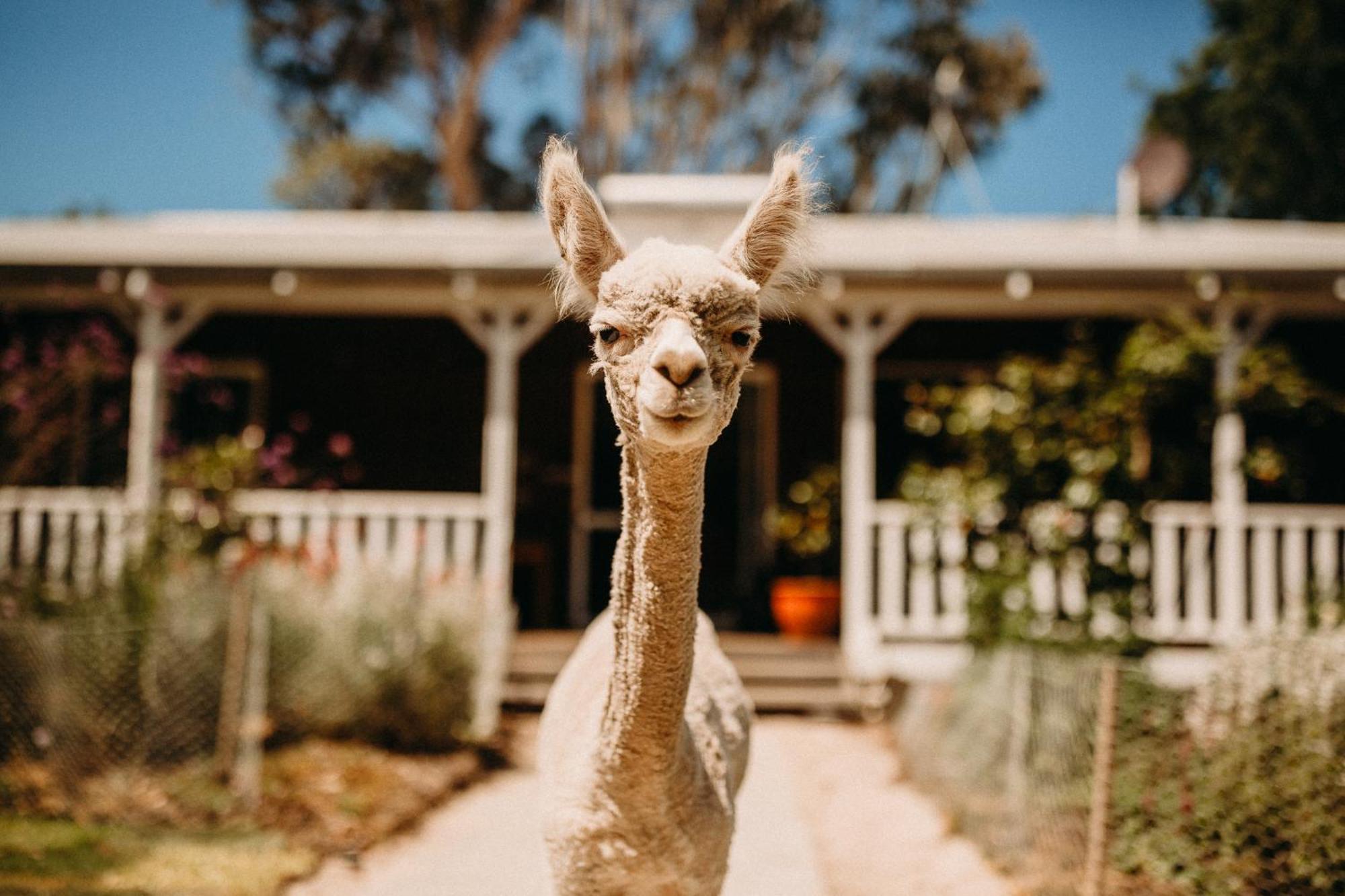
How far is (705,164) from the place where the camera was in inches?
874

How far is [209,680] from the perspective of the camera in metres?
6.42

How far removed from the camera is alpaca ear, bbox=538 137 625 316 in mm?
2240

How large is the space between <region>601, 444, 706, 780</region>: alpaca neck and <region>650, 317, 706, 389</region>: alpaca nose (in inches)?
10.5

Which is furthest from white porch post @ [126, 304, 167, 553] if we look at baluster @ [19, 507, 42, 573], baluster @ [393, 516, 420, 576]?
baluster @ [393, 516, 420, 576]

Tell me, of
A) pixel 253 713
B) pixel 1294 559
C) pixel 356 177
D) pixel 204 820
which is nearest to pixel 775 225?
pixel 204 820

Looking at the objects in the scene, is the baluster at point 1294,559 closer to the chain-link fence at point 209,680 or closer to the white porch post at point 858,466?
the white porch post at point 858,466

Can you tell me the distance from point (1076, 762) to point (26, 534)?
7911 mm

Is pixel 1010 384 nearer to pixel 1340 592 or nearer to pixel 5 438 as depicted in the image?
pixel 1340 592

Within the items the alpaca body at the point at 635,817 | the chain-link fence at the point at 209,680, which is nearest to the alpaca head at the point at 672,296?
the alpaca body at the point at 635,817

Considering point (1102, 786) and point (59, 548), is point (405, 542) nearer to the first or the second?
point (59, 548)

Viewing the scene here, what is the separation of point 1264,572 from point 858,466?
3472 millimetres

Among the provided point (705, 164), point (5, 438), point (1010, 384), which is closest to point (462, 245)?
point (5, 438)

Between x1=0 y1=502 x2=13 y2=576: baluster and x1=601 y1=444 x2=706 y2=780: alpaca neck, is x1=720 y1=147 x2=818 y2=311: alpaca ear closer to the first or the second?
x1=601 y1=444 x2=706 y2=780: alpaca neck

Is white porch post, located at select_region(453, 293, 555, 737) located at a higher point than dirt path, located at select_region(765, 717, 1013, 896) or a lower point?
higher
